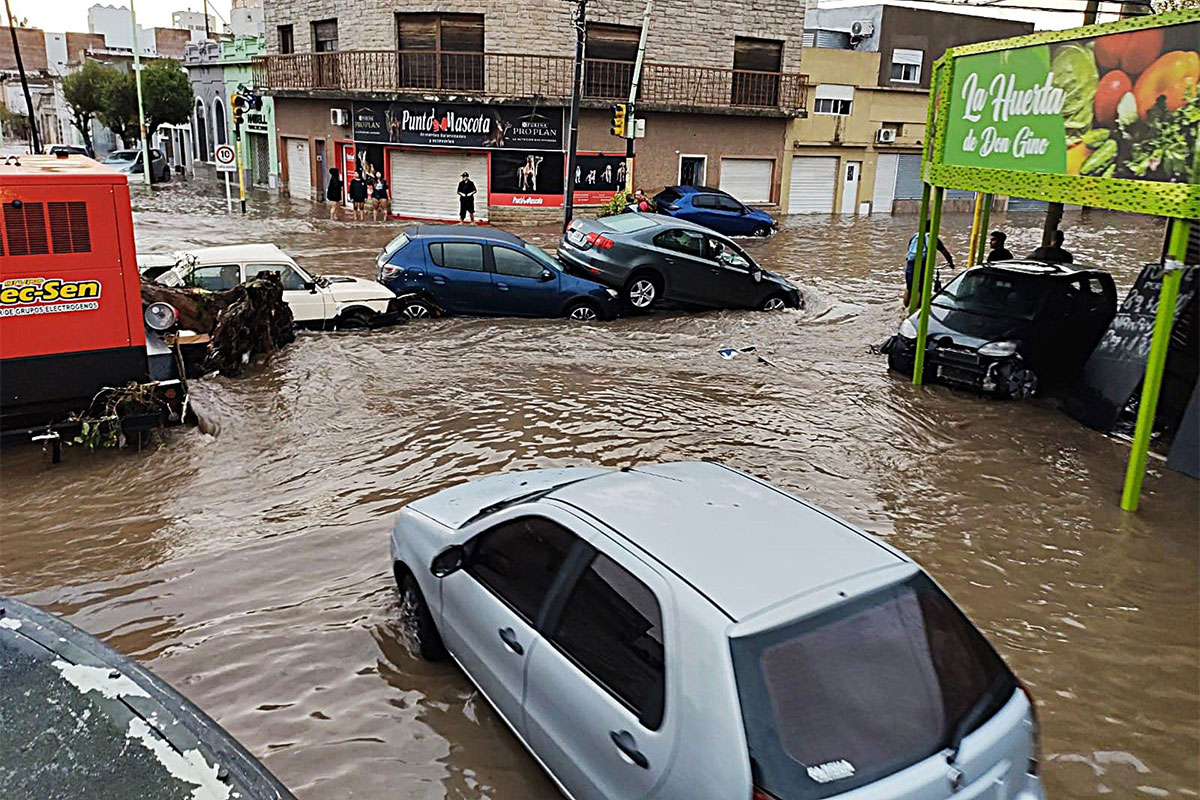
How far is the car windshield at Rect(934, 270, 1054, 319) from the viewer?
1124cm

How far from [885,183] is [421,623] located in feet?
108

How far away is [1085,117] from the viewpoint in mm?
8273

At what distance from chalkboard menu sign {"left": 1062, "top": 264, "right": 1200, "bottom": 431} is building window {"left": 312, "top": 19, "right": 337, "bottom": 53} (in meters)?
25.4

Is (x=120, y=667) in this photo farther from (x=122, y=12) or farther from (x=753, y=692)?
(x=122, y=12)

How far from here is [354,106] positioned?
27688 millimetres

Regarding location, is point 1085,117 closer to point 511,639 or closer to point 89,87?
point 511,639

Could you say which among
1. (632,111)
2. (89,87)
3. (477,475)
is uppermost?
(89,87)

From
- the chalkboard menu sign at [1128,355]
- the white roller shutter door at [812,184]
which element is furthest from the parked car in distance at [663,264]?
the white roller shutter door at [812,184]

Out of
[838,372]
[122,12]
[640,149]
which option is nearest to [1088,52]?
[838,372]

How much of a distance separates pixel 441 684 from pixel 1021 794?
2.87 metres

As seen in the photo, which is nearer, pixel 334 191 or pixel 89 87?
pixel 334 191

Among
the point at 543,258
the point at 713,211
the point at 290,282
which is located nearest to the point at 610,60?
the point at 713,211

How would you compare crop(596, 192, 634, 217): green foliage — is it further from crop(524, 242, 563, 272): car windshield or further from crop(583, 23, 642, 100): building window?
crop(524, 242, 563, 272): car windshield

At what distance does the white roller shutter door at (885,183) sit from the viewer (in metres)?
34.3
